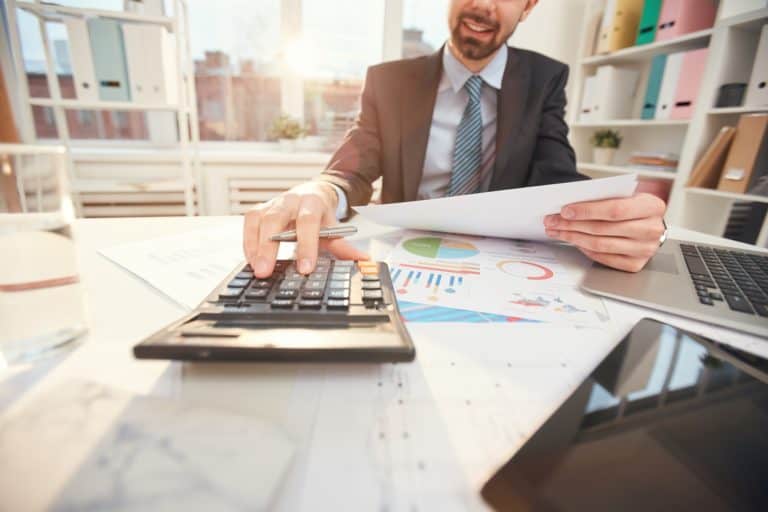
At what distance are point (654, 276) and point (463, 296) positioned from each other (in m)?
0.25

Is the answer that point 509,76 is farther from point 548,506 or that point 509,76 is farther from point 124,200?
point 124,200

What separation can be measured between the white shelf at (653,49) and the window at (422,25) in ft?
2.70

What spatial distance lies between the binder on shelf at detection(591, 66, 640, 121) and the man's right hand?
6.31 feet

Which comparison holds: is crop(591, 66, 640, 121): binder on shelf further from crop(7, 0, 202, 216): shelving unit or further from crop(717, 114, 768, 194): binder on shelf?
crop(7, 0, 202, 216): shelving unit

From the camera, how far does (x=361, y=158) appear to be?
973 mm

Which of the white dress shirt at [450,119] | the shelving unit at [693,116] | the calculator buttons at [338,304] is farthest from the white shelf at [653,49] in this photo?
the calculator buttons at [338,304]

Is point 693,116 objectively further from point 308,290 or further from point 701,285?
point 308,290

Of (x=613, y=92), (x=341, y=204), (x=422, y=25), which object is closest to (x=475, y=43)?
(x=341, y=204)

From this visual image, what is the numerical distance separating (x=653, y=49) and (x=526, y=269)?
1.84 metres

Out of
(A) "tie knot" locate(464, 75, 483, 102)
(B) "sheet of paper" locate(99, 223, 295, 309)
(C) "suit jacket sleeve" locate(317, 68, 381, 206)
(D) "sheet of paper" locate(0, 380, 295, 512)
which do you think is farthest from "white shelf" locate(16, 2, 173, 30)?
(D) "sheet of paper" locate(0, 380, 295, 512)

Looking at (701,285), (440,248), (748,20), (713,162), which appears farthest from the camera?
(713,162)

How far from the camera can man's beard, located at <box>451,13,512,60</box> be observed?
1.00 meters

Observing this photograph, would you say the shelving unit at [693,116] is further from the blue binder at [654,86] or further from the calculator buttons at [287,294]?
the calculator buttons at [287,294]

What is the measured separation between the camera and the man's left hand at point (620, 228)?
1.55ft
